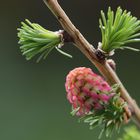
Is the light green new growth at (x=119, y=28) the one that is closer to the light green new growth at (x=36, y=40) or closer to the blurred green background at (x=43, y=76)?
the light green new growth at (x=36, y=40)

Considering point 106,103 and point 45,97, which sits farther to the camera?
point 45,97

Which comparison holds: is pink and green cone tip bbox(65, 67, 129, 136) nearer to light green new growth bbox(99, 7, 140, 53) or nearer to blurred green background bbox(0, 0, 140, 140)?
light green new growth bbox(99, 7, 140, 53)

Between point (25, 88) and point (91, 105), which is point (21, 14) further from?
point (91, 105)

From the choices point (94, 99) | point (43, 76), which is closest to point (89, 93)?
point (94, 99)

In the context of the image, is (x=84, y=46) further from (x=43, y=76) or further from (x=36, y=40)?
(x=43, y=76)

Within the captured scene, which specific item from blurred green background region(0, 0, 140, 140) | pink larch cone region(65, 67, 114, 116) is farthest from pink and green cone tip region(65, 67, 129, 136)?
blurred green background region(0, 0, 140, 140)

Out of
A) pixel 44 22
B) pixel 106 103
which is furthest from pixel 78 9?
pixel 106 103

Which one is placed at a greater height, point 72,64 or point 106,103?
point 106,103

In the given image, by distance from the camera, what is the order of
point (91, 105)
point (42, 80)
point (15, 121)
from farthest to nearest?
point (42, 80)
point (15, 121)
point (91, 105)
